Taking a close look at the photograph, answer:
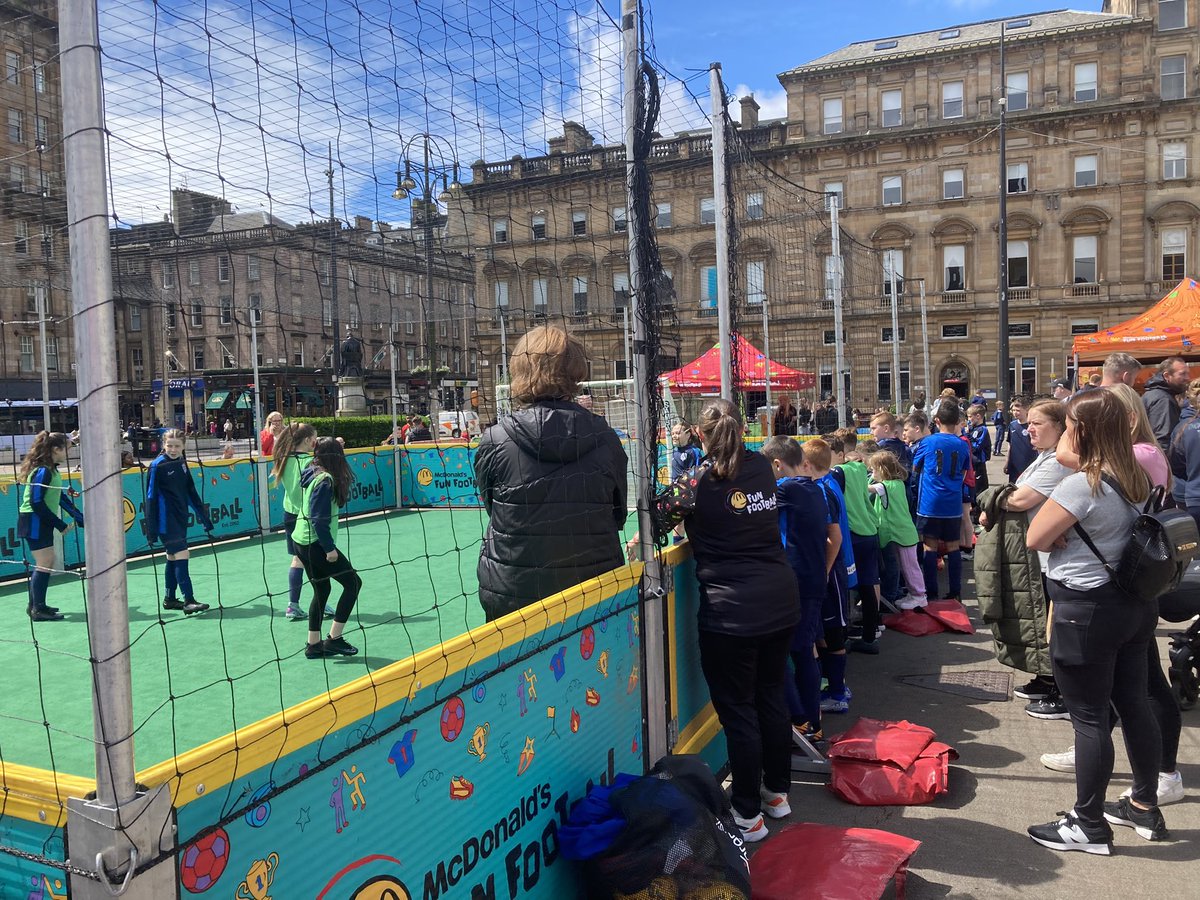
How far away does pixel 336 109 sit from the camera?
2639 mm

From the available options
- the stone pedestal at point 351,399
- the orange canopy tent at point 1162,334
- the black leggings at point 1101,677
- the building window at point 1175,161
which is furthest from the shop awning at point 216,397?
the building window at point 1175,161

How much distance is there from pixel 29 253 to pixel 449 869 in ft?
7.77

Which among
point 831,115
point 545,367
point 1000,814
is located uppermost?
point 831,115

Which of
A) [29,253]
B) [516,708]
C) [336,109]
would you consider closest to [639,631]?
[516,708]

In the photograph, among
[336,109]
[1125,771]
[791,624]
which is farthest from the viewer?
[1125,771]

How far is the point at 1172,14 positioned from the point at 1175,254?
9.91 meters

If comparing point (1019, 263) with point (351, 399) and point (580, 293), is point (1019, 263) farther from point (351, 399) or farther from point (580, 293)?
point (580, 293)

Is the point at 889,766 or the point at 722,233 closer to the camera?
the point at 889,766

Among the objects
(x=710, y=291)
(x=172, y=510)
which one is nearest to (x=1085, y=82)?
(x=710, y=291)

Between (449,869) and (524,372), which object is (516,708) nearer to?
(449,869)

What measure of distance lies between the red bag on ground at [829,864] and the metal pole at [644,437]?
63cm

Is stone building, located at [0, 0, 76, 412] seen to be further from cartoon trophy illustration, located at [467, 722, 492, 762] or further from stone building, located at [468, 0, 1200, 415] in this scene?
stone building, located at [468, 0, 1200, 415]

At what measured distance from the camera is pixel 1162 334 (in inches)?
484

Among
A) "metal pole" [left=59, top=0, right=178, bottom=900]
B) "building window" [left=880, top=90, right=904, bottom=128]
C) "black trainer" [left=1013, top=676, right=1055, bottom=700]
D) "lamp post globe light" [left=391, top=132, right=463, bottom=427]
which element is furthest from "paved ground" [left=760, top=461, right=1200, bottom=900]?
"building window" [left=880, top=90, right=904, bottom=128]
